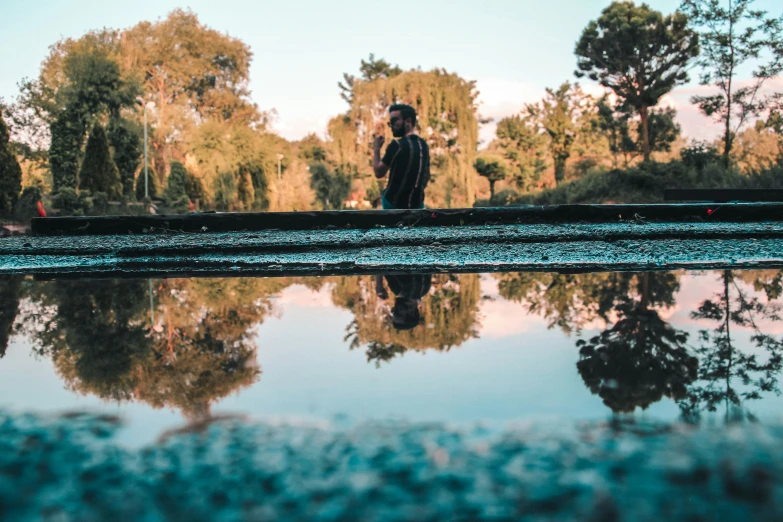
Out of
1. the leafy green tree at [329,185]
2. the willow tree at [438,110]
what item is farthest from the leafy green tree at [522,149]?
the leafy green tree at [329,185]

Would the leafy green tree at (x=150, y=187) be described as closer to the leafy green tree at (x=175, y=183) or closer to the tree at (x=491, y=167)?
the leafy green tree at (x=175, y=183)

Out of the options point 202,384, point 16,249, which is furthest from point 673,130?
point 202,384

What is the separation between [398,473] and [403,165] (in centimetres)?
625

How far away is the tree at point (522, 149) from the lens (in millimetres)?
40594

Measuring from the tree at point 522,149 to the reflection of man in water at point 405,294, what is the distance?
36.7 meters

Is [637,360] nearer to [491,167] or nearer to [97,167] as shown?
[97,167]

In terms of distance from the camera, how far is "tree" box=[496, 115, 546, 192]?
40.6 meters

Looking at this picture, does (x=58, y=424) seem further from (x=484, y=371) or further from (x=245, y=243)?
(x=245, y=243)

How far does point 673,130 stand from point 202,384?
1391 inches

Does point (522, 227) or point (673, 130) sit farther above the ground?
point (673, 130)

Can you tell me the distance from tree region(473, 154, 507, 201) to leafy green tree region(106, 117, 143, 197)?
710 inches

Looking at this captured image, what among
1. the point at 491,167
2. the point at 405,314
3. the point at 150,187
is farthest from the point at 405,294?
the point at 491,167

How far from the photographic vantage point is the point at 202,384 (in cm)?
132

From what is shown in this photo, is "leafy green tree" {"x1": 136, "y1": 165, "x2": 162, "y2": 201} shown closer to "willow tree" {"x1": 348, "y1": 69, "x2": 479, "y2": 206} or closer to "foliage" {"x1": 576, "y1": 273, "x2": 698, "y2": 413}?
"willow tree" {"x1": 348, "y1": 69, "x2": 479, "y2": 206}
